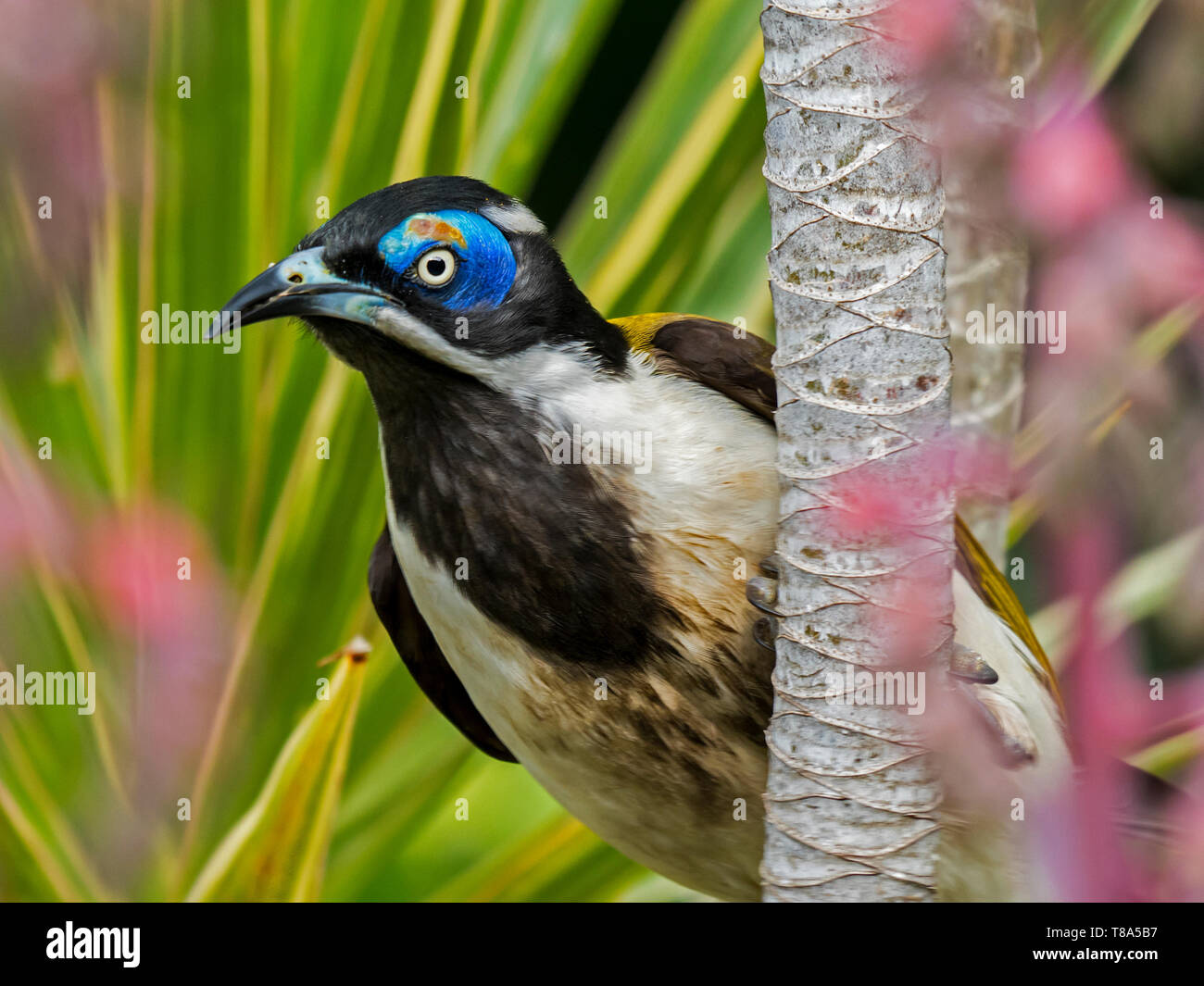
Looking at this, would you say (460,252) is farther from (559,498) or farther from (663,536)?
(663,536)

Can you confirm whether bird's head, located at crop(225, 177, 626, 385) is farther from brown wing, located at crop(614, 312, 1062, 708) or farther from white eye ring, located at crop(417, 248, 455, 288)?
brown wing, located at crop(614, 312, 1062, 708)

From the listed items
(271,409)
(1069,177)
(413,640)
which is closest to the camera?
(1069,177)

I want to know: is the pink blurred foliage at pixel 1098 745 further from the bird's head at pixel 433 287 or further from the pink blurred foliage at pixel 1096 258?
the bird's head at pixel 433 287

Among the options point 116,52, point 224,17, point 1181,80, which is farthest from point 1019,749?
point 224,17

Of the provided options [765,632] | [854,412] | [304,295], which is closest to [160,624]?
[304,295]

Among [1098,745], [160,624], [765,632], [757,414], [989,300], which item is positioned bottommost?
[1098,745]

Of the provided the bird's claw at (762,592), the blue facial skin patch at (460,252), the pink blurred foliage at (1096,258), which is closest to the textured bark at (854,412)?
the bird's claw at (762,592)

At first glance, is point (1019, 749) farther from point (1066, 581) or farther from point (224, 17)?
point (224, 17)

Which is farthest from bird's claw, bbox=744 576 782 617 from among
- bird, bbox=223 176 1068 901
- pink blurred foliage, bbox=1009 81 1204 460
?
pink blurred foliage, bbox=1009 81 1204 460
